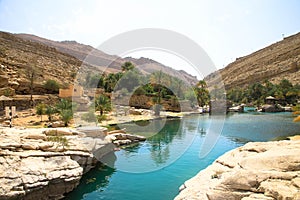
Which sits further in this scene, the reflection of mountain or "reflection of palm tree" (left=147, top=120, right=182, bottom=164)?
"reflection of palm tree" (left=147, top=120, right=182, bottom=164)

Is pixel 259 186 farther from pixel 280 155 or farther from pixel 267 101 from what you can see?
pixel 267 101

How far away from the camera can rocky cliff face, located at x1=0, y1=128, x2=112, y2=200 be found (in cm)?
674

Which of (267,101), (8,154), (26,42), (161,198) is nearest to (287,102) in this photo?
(267,101)

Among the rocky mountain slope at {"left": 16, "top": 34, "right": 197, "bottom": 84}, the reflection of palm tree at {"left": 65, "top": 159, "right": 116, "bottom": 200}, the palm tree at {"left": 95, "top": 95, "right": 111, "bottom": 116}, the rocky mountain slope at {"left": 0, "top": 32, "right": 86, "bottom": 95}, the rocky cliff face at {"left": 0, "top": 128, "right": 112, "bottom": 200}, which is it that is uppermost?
the rocky mountain slope at {"left": 16, "top": 34, "right": 197, "bottom": 84}

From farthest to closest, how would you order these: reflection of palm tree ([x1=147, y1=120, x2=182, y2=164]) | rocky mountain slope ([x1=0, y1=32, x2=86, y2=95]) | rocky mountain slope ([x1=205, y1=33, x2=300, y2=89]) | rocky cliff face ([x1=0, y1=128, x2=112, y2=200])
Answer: rocky mountain slope ([x1=205, y1=33, x2=300, y2=89]), rocky mountain slope ([x1=0, y1=32, x2=86, y2=95]), reflection of palm tree ([x1=147, y1=120, x2=182, y2=164]), rocky cliff face ([x1=0, y1=128, x2=112, y2=200])

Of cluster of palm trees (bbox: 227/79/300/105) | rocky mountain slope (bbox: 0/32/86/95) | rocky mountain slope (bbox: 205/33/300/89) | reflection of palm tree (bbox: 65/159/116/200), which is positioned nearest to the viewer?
reflection of palm tree (bbox: 65/159/116/200)

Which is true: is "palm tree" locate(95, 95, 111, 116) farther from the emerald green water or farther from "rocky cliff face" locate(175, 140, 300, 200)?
"rocky cliff face" locate(175, 140, 300, 200)

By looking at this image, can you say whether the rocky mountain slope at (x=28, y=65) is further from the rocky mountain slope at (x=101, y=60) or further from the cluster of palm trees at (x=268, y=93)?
the cluster of palm trees at (x=268, y=93)

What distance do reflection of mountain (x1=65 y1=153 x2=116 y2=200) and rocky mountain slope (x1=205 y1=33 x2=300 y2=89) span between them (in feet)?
220

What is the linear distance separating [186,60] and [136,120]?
14.1m

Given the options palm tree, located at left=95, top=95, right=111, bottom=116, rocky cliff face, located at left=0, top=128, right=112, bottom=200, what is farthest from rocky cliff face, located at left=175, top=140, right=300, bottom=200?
palm tree, located at left=95, top=95, right=111, bottom=116

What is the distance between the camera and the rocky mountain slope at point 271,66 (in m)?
68.1

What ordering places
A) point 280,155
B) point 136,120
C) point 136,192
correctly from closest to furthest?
point 280,155 → point 136,192 → point 136,120

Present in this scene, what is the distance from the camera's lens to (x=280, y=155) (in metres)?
5.32
